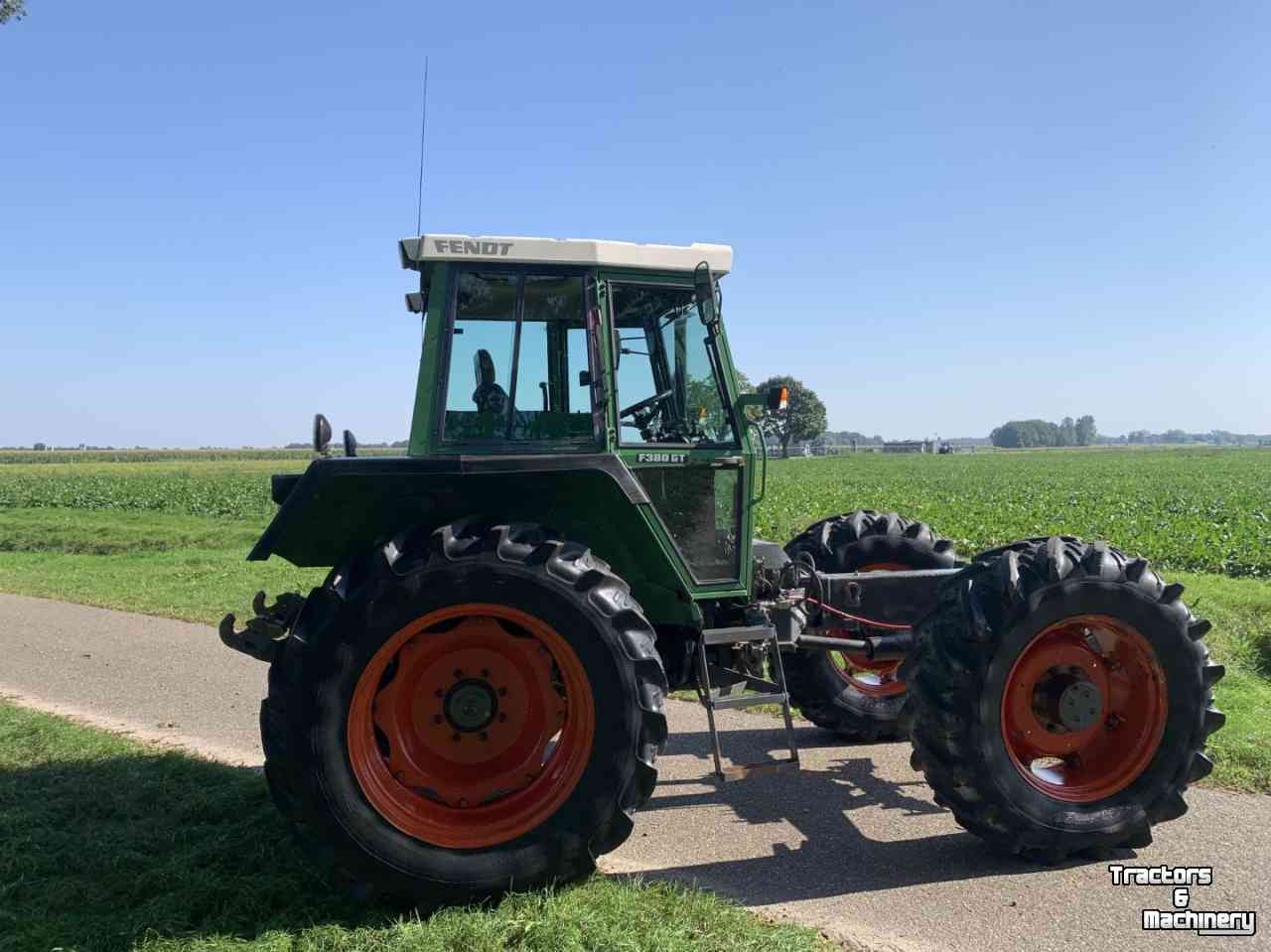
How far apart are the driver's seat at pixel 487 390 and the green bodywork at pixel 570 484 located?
0.26 ft

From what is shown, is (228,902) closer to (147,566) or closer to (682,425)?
(682,425)

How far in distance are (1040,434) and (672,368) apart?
183035 mm

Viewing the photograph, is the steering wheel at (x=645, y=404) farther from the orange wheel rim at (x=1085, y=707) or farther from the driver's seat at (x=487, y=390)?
the orange wheel rim at (x=1085, y=707)

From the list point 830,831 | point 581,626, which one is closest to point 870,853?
point 830,831

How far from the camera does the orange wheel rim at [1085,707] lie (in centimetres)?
411

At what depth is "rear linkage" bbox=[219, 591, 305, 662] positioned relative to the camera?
398cm

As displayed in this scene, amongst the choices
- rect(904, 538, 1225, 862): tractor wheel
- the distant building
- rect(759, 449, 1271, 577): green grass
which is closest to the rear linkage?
rect(904, 538, 1225, 862): tractor wheel

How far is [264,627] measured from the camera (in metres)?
4.02

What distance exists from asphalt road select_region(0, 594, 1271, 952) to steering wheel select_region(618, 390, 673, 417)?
6.73 feet

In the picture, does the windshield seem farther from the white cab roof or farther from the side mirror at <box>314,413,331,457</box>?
the side mirror at <box>314,413,331,457</box>

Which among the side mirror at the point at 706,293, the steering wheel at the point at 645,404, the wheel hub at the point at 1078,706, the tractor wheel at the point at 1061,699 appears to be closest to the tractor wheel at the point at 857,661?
the tractor wheel at the point at 1061,699

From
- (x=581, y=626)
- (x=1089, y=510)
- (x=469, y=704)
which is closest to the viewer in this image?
(x=581, y=626)

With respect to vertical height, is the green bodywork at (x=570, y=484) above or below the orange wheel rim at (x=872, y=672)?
above

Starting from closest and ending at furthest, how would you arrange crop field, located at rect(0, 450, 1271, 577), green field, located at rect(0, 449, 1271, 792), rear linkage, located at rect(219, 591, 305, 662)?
rear linkage, located at rect(219, 591, 305, 662)
green field, located at rect(0, 449, 1271, 792)
crop field, located at rect(0, 450, 1271, 577)
